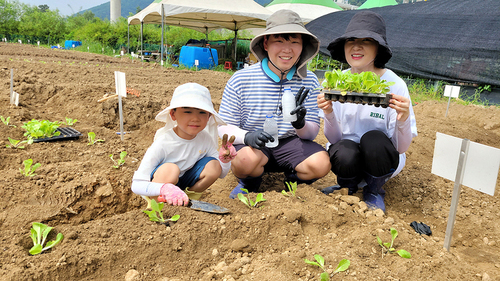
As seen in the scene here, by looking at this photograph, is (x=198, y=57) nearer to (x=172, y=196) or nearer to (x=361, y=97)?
(x=361, y=97)

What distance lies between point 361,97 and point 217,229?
1.21m

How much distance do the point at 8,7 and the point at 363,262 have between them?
48.2m

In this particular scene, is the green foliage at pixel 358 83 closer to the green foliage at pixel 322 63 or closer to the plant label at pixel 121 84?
the plant label at pixel 121 84

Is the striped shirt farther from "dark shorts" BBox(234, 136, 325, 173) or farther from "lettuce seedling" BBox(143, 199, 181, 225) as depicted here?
"lettuce seedling" BBox(143, 199, 181, 225)

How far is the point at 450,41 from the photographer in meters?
7.52

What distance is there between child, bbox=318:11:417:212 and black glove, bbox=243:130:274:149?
1.38 feet

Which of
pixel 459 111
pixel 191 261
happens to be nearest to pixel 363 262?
pixel 191 261

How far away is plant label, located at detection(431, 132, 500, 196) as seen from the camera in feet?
5.11

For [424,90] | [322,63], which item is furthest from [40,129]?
[322,63]

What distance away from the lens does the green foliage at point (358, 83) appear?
2.02 meters

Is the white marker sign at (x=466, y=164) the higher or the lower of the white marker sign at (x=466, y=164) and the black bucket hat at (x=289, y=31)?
the lower

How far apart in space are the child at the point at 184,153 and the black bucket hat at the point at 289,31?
0.67 meters

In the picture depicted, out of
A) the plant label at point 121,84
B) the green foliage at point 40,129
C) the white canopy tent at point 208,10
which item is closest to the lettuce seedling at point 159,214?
the plant label at point 121,84

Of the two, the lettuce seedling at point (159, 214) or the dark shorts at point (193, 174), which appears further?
the dark shorts at point (193, 174)
